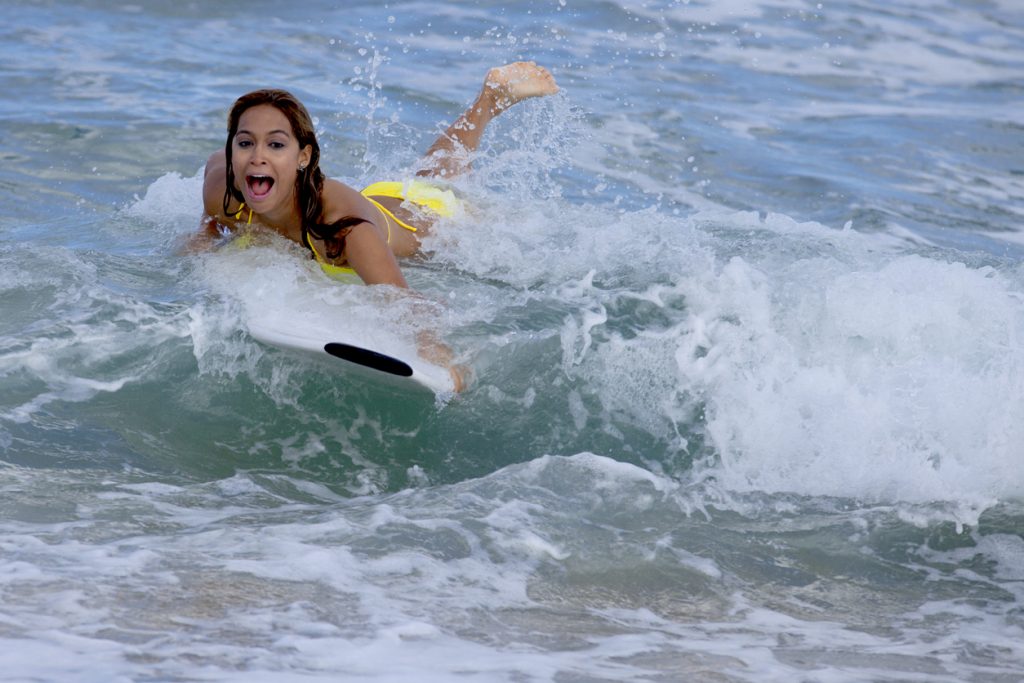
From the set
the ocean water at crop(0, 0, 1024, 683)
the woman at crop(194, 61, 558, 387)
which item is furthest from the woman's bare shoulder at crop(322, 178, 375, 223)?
the ocean water at crop(0, 0, 1024, 683)

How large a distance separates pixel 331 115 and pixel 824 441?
20.3ft

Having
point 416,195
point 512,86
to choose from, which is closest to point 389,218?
point 416,195

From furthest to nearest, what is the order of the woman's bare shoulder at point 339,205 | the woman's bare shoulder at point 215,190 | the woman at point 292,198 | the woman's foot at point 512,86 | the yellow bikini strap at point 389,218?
the woman's foot at point 512,86, the yellow bikini strap at point 389,218, the woman's bare shoulder at point 215,190, the woman's bare shoulder at point 339,205, the woman at point 292,198

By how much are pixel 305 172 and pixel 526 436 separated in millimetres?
1537

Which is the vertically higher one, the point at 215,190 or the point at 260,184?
the point at 260,184

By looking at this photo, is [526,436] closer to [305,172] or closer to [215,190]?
[305,172]

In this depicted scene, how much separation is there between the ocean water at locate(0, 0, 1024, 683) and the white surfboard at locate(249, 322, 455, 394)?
0.47 feet

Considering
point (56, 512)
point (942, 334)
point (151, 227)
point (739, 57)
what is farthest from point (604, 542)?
point (739, 57)

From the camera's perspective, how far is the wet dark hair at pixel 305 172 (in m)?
5.23

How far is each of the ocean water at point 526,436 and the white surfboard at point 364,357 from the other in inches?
5.6

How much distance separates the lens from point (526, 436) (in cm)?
487

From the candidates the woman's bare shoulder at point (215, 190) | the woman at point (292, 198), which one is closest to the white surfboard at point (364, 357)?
the woman at point (292, 198)

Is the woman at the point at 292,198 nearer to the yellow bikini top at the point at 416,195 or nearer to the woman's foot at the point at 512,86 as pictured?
the yellow bikini top at the point at 416,195

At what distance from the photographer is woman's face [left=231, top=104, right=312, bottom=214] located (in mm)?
5199
